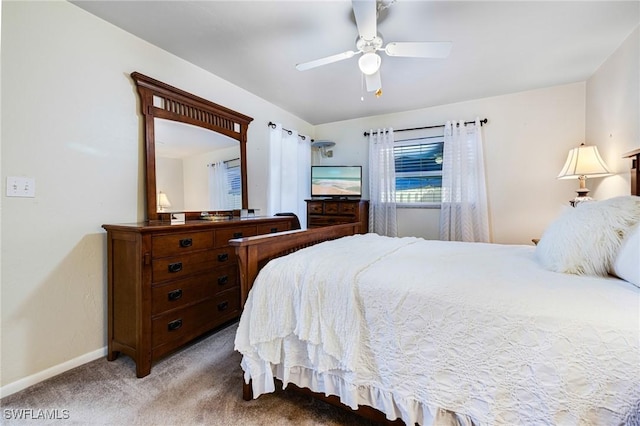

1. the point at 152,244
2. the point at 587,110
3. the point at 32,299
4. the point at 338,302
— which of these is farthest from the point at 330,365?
the point at 587,110

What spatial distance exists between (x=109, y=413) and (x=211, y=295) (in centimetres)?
88

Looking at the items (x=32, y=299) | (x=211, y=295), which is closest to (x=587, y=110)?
A: (x=211, y=295)

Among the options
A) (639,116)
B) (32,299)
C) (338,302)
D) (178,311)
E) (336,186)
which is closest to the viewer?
(338,302)

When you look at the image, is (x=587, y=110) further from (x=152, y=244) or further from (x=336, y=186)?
(x=152, y=244)

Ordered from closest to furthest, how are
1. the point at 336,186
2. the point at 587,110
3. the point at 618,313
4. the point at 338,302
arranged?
the point at 618,313 < the point at 338,302 < the point at 587,110 < the point at 336,186

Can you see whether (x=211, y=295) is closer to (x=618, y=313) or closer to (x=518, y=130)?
(x=618, y=313)

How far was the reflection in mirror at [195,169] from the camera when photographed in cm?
230

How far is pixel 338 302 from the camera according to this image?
46.7 inches

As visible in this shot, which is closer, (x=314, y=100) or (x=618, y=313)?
(x=618, y=313)

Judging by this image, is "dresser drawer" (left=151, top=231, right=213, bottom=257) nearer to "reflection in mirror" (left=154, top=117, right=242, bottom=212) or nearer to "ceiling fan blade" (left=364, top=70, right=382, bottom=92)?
"reflection in mirror" (left=154, top=117, right=242, bottom=212)

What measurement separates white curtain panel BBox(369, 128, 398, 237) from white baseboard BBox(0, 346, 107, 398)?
128 inches

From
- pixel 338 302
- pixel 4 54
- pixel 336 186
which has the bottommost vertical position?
pixel 338 302

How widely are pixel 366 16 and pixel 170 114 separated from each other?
177 cm

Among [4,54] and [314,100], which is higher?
[314,100]
